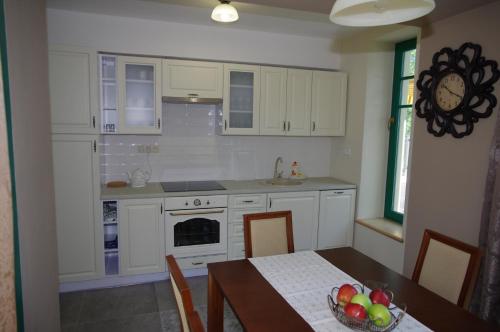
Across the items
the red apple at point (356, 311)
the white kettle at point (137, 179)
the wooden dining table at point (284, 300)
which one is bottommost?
the wooden dining table at point (284, 300)

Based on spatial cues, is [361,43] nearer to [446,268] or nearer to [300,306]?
[446,268]

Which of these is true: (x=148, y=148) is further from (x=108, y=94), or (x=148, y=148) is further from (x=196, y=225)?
(x=196, y=225)

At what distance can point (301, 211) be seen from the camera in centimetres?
360

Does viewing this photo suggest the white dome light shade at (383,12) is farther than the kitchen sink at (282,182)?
No

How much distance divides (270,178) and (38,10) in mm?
2845

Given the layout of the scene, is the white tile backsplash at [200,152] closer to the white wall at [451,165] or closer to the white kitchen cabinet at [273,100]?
the white kitchen cabinet at [273,100]

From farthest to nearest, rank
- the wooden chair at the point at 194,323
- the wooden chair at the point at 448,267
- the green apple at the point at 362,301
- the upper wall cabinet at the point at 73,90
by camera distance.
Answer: the upper wall cabinet at the point at 73,90 → the wooden chair at the point at 448,267 → the green apple at the point at 362,301 → the wooden chair at the point at 194,323

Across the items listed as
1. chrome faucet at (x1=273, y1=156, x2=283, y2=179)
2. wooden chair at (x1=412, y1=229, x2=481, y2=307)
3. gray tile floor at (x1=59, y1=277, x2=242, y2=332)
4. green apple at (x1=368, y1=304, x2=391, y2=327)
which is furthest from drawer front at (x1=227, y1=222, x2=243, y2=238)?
green apple at (x1=368, y1=304, x2=391, y2=327)

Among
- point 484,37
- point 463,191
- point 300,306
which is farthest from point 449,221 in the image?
point 300,306

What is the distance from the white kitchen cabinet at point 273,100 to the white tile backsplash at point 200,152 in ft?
1.05

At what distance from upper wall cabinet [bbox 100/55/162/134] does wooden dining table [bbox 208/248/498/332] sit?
1859mm

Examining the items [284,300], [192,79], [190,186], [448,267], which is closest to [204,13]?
Result: [192,79]

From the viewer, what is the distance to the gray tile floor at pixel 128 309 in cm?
252

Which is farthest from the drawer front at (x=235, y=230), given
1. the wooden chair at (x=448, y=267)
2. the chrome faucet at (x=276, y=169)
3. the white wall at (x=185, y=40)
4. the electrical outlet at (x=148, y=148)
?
the wooden chair at (x=448, y=267)
